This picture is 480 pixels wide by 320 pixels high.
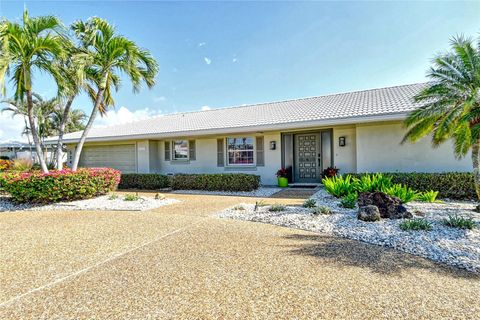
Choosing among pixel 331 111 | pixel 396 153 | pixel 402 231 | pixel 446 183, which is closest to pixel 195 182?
pixel 331 111

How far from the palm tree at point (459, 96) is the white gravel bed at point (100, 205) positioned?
26.7 feet

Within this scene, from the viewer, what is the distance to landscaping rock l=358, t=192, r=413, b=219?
19.0 ft

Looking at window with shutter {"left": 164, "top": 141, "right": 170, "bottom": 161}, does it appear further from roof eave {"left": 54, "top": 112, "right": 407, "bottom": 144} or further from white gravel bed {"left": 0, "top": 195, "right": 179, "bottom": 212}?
white gravel bed {"left": 0, "top": 195, "right": 179, "bottom": 212}

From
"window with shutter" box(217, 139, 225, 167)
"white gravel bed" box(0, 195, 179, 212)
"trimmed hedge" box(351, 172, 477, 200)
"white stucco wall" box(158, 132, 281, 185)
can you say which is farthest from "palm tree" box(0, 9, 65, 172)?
"trimmed hedge" box(351, 172, 477, 200)

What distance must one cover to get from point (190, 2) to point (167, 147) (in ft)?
25.1

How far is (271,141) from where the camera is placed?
1276 cm

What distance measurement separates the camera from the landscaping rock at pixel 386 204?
5793mm

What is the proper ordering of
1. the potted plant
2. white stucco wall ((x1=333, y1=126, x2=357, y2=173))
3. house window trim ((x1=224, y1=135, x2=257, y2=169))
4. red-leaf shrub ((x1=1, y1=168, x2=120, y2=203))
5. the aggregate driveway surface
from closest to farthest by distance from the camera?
the aggregate driveway surface
red-leaf shrub ((x1=1, y1=168, x2=120, y2=203))
white stucco wall ((x1=333, y1=126, x2=357, y2=173))
the potted plant
house window trim ((x1=224, y1=135, x2=257, y2=169))

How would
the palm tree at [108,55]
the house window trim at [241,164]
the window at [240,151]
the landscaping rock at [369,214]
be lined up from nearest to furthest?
the landscaping rock at [369,214] < the palm tree at [108,55] < the house window trim at [241,164] < the window at [240,151]

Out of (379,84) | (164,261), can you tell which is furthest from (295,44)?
(164,261)

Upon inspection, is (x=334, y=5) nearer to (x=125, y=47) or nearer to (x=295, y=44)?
(x=295, y=44)

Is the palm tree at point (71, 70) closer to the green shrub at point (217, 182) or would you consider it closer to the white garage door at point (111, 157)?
the green shrub at point (217, 182)

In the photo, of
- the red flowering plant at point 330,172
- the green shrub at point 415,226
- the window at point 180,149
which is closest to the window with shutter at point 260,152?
the red flowering plant at point 330,172

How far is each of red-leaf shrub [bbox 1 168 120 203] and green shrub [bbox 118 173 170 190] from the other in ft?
12.6
